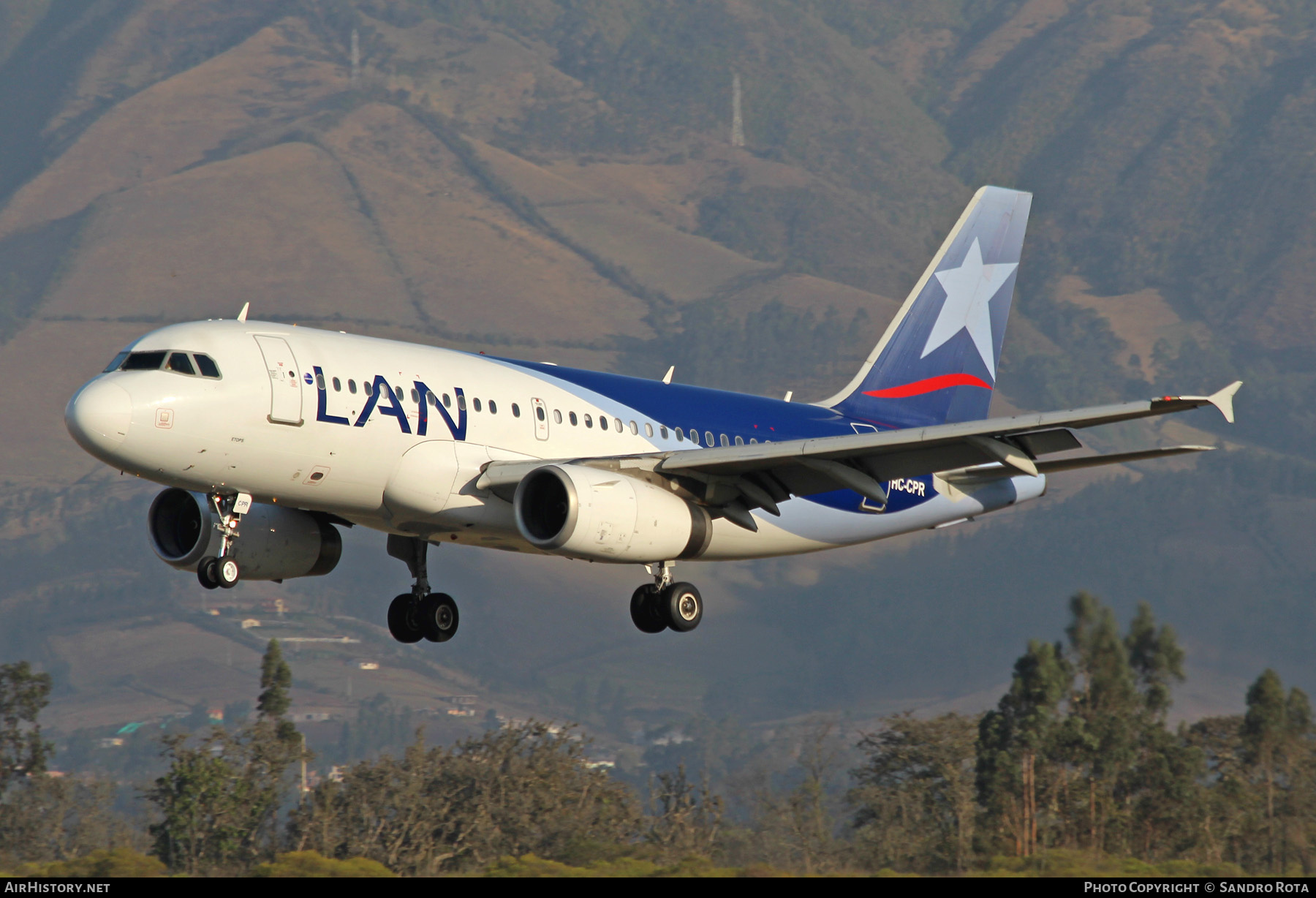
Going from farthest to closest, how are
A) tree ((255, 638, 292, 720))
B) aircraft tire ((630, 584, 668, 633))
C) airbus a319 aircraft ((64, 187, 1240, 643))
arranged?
1. tree ((255, 638, 292, 720))
2. aircraft tire ((630, 584, 668, 633))
3. airbus a319 aircraft ((64, 187, 1240, 643))

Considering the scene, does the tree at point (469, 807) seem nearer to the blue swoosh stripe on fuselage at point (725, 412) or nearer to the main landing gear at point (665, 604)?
the blue swoosh stripe on fuselage at point (725, 412)

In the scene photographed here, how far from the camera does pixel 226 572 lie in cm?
3231

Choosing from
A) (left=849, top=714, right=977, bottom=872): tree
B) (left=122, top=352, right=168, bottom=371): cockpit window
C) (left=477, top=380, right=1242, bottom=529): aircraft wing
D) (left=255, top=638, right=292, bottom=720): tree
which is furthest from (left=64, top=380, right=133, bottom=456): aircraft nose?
(left=255, top=638, right=292, bottom=720): tree

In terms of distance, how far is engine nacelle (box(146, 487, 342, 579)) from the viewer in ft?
112

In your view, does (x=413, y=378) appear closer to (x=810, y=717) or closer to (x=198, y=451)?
(x=198, y=451)

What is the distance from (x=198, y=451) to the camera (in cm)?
3017

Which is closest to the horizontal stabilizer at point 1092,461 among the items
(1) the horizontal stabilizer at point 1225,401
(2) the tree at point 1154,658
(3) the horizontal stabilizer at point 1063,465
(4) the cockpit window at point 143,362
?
(3) the horizontal stabilizer at point 1063,465

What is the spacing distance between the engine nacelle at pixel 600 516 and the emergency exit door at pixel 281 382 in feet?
14.2

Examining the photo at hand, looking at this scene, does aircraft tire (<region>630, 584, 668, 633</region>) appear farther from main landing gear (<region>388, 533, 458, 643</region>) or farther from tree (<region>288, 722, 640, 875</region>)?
tree (<region>288, 722, 640, 875</region>)

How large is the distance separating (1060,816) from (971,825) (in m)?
5.39

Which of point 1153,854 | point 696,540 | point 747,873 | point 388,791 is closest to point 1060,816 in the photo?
point 1153,854

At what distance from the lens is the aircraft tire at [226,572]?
32250 mm

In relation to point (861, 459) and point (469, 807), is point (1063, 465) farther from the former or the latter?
point (469, 807)

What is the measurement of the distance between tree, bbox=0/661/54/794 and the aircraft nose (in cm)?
7381
